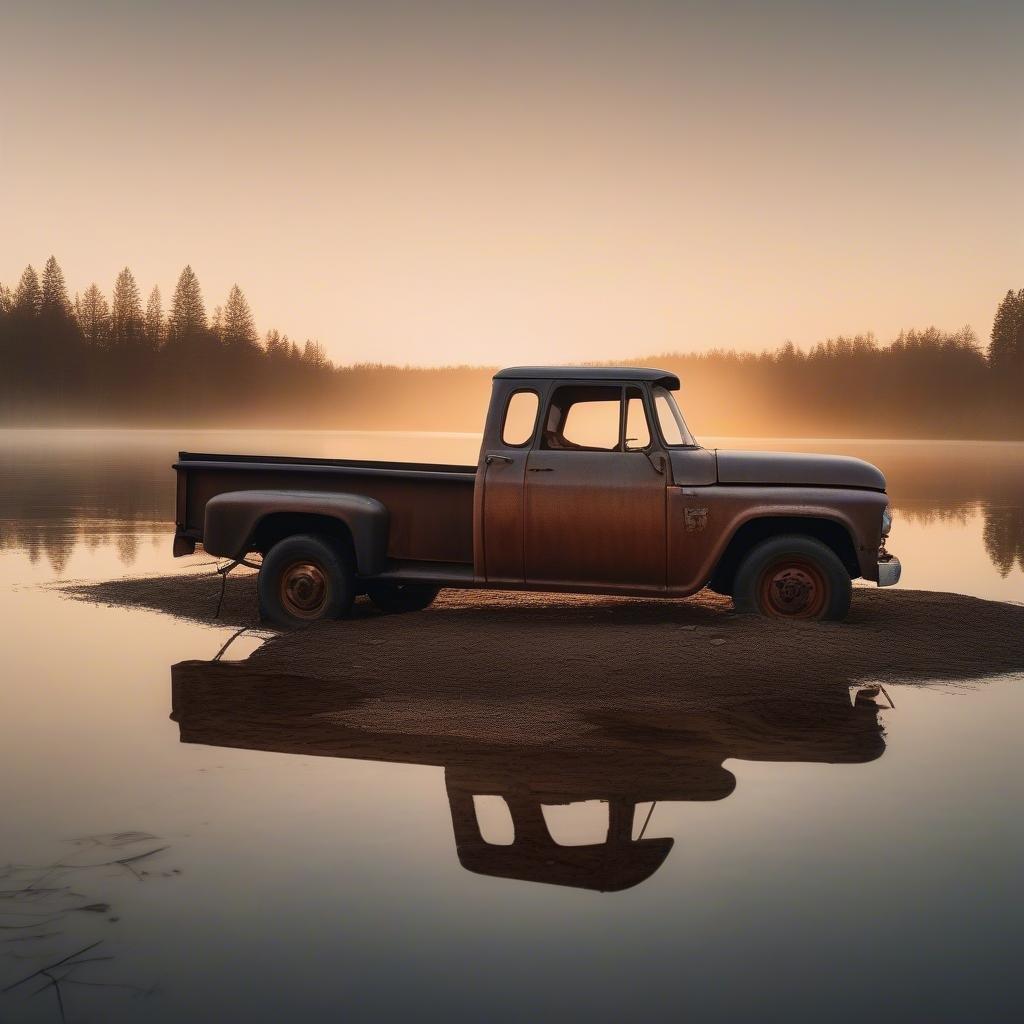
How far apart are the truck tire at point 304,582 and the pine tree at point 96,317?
145 metres

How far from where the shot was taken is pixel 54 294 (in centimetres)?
13362

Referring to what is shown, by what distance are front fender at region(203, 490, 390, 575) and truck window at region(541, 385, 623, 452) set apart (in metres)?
1.60

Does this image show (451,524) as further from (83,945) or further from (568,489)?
(83,945)

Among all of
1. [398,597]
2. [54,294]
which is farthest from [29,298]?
[398,597]

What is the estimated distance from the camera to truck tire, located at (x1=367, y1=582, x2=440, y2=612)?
34.1 ft

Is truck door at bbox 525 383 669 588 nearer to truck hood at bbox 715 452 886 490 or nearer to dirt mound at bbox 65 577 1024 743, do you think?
dirt mound at bbox 65 577 1024 743

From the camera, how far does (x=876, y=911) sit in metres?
3.64

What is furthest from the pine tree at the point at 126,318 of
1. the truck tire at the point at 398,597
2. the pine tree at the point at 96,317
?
the truck tire at the point at 398,597

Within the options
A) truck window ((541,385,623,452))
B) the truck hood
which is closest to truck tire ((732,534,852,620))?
the truck hood

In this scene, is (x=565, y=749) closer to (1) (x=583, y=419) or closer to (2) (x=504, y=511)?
(2) (x=504, y=511)

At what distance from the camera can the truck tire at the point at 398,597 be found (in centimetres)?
1039

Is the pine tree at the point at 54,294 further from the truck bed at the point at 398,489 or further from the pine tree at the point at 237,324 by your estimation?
the truck bed at the point at 398,489

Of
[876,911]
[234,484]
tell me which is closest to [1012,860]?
[876,911]

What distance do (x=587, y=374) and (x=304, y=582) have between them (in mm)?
3045
